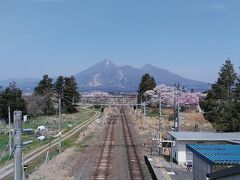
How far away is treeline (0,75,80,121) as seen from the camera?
252 feet

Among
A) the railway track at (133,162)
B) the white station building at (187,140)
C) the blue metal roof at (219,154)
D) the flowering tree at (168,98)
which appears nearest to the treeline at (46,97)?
the flowering tree at (168,98)

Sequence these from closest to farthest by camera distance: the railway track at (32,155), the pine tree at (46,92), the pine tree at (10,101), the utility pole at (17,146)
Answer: the utility pole at (17,146)
the railway track at (32,155)
the pine tree at (10,101)
the pine tree at (46,92)

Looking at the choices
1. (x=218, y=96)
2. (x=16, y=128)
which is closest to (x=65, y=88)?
(x=218, y=96)

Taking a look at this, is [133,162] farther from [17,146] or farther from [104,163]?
[17,146]

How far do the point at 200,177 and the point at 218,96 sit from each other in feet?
154

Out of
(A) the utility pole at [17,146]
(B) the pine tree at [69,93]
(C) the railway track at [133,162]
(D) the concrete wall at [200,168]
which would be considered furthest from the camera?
(B) the pine tree at [69,93]

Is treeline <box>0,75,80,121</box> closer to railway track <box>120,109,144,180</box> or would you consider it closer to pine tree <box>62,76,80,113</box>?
pine tree <box>62,76,80,113</box>

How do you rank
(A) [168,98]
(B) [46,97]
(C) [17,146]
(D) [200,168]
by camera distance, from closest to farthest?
(C) [17,146]
(D) [200,168]
(B) [46,97]
(A) [168,98]

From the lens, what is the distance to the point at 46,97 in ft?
302

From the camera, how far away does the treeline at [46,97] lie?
7681 cm

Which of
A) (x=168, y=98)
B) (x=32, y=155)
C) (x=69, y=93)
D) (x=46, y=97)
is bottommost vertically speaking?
(x=32, y=155)

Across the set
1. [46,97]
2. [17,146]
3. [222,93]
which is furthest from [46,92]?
[17,146]

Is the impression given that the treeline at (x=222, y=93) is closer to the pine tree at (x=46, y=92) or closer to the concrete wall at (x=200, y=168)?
the concrete wall at (x=200, y=168)

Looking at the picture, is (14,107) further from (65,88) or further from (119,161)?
(119,161)
